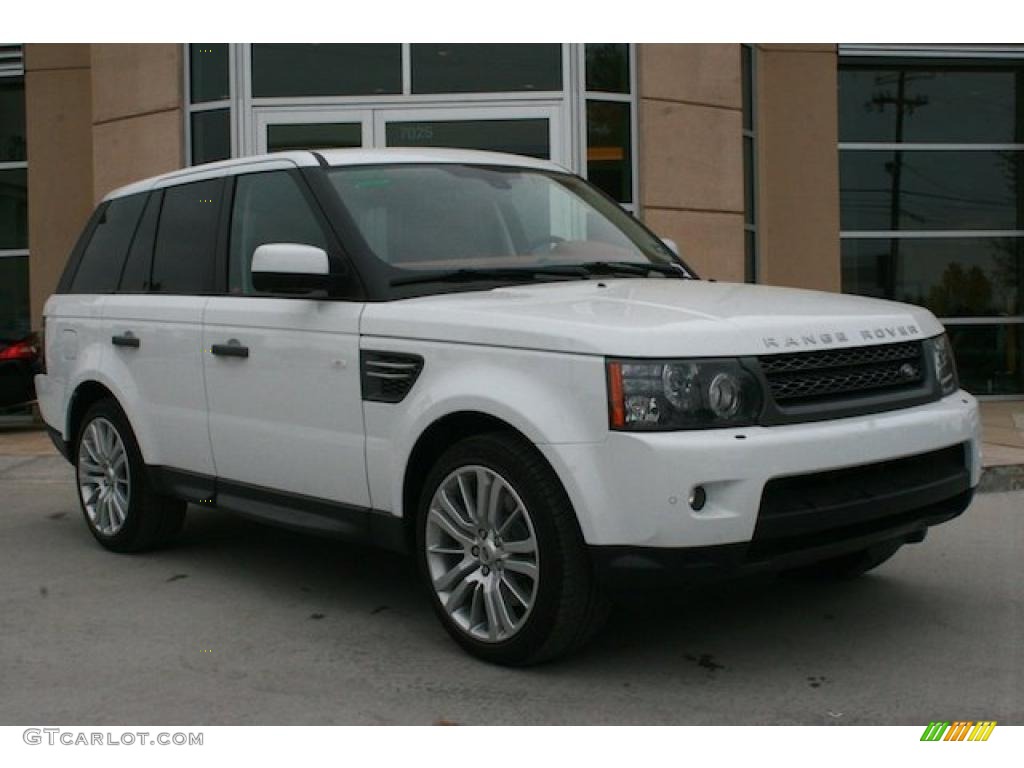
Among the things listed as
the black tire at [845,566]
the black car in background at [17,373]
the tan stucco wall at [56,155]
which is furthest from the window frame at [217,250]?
the tan stucco wall at [56,155]

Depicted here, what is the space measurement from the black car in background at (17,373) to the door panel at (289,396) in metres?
7.45

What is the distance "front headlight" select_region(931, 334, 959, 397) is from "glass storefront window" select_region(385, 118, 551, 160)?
712 centimetres

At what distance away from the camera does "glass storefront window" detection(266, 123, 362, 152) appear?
11586mm

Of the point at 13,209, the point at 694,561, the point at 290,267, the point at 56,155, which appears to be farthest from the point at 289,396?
the point at 13,209

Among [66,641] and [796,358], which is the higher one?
[796,358]

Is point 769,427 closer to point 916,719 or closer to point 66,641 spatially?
point 916,719

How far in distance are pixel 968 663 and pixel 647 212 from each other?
24.8 feet

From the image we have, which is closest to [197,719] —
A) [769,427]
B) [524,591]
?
[524,591]

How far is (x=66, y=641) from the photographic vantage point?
4742 millimetres

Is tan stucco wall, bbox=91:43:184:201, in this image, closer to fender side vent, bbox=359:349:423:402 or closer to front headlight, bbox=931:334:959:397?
fender side vent, bbox=359:349:423:402

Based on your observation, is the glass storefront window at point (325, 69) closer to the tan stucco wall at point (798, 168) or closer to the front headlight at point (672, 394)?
the tan stucco wall at point (798, 168)

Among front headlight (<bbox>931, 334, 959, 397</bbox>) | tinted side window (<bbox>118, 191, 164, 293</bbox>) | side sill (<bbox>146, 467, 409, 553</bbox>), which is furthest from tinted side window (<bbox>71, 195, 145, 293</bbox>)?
front headlight (<bbox>931, 334, 959, 397</bbox>)

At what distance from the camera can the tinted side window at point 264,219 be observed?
5.11 metres

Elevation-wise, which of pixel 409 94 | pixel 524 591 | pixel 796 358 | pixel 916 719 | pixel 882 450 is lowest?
pixel 916 719
